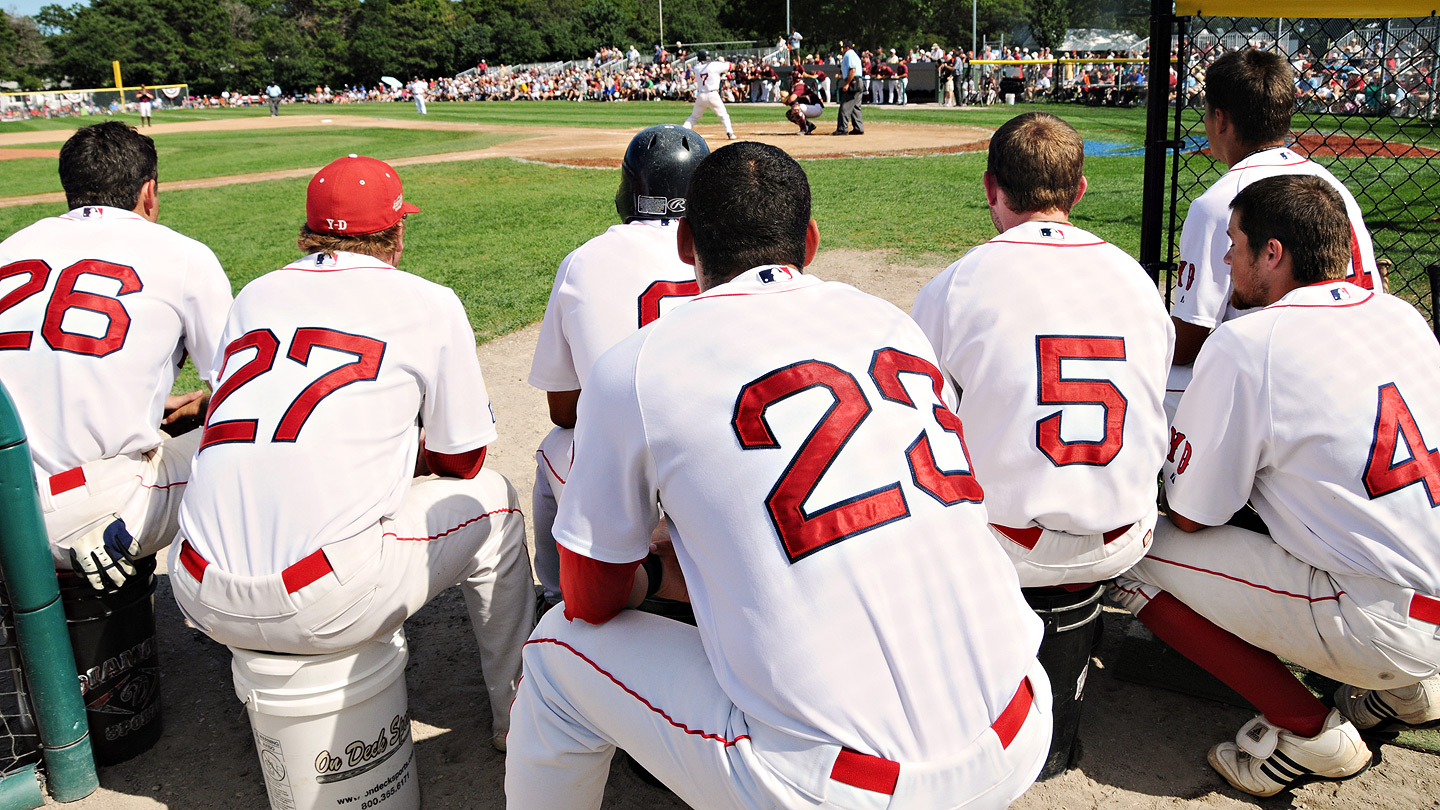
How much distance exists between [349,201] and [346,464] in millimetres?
872

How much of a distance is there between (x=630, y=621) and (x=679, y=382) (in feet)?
2.09

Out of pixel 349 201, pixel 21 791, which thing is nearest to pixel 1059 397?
pixel 349 201

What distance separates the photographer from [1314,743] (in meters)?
2.85

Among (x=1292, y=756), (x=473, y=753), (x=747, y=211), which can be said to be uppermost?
(x=747, y=211)

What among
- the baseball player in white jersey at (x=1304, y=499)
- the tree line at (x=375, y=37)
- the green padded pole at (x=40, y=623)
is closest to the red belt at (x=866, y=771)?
the baseball player in white jersey at (x=1304, y=499)

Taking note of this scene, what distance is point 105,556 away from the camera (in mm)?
3080

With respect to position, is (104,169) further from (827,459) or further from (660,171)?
(827,459)

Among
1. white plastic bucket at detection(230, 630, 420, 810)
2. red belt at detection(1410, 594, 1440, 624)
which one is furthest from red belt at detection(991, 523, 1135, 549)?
white plastic bucket at detection(230, 630, 420, 810)

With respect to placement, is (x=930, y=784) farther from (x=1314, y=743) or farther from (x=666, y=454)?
(x=1314, y=743)

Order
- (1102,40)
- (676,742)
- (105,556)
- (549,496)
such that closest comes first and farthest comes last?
(676,742) → (105,556) → (549,496) → (1102,40)

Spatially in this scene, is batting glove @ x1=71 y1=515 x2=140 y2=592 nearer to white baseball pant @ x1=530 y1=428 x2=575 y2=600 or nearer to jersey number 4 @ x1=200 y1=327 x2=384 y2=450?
jersey number 4 @ x1=200 y1=327 x2=384 y2=450

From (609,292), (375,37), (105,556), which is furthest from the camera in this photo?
(375,37)

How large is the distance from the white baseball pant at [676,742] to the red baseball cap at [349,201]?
1464 millimetres

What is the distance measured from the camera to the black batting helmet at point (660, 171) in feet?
11.6
